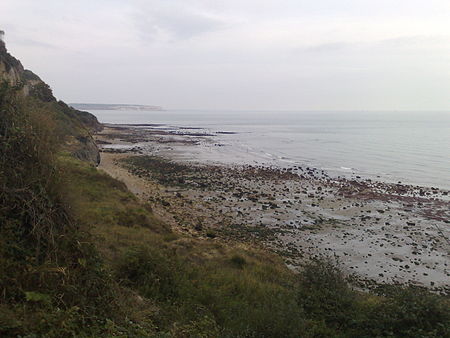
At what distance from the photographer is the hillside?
4770 mm

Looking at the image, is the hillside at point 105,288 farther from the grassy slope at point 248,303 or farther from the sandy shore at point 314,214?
the sandy shore at point 314,214

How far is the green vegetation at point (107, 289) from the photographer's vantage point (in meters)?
4.77

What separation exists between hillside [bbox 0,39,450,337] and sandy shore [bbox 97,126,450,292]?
756 cm

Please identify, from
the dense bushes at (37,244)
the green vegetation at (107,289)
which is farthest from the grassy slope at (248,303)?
the dense bushes at (37,244)

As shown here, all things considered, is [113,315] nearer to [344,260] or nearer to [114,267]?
[114,267]

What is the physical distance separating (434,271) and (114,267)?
55.9 ft

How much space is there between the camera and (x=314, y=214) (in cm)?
2628

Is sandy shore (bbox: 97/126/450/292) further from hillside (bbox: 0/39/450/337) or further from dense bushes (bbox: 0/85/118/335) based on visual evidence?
dense bushes (bbox: 0/85/118/335)

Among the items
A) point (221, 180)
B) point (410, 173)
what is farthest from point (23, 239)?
point (410, 173)

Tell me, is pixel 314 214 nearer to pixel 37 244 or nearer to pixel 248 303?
pixel 248 303

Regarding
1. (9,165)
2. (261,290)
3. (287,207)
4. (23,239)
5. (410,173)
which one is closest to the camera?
(23,239)

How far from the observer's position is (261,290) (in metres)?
9.85

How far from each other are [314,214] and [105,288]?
22.8m

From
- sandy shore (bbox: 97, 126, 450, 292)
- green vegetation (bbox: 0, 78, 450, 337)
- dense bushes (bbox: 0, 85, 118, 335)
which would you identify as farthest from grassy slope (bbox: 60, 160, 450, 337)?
sandy shore (bbox: 97, 126, 450, 292)
